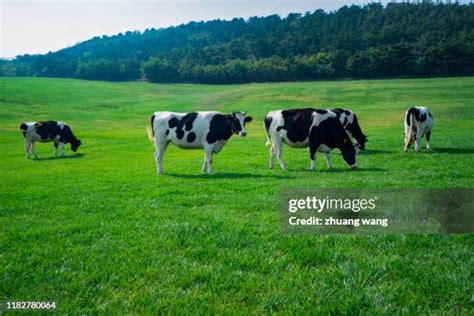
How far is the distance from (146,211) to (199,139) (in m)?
8.12

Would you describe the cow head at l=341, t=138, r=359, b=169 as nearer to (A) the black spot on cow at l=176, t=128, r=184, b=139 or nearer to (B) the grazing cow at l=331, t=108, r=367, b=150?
(B) the grazing cow at l=331, t=108, r=367, b=150

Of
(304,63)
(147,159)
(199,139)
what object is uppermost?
(304,63)

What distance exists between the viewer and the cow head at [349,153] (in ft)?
55.3

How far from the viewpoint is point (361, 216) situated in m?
7.88

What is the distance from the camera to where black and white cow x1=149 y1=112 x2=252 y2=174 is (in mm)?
17094

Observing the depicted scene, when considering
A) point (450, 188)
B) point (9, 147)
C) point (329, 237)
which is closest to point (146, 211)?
point (329, 237)

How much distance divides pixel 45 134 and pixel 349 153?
21.8 metres

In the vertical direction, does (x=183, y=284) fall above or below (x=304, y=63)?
below

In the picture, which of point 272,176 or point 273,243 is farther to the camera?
point 272,176

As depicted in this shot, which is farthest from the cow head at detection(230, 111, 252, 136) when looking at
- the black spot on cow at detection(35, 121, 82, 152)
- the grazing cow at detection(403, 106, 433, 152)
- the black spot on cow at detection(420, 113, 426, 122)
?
the black spot on cow at detection(35, 121, 82, 152)

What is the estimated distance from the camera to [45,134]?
93.0ft

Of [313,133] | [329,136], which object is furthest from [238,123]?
[329,136]

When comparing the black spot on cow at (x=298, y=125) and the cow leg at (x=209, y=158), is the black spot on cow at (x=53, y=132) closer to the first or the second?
the cow leg at (x=209, y=158)

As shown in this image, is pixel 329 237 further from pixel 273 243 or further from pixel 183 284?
pixel 183 284
